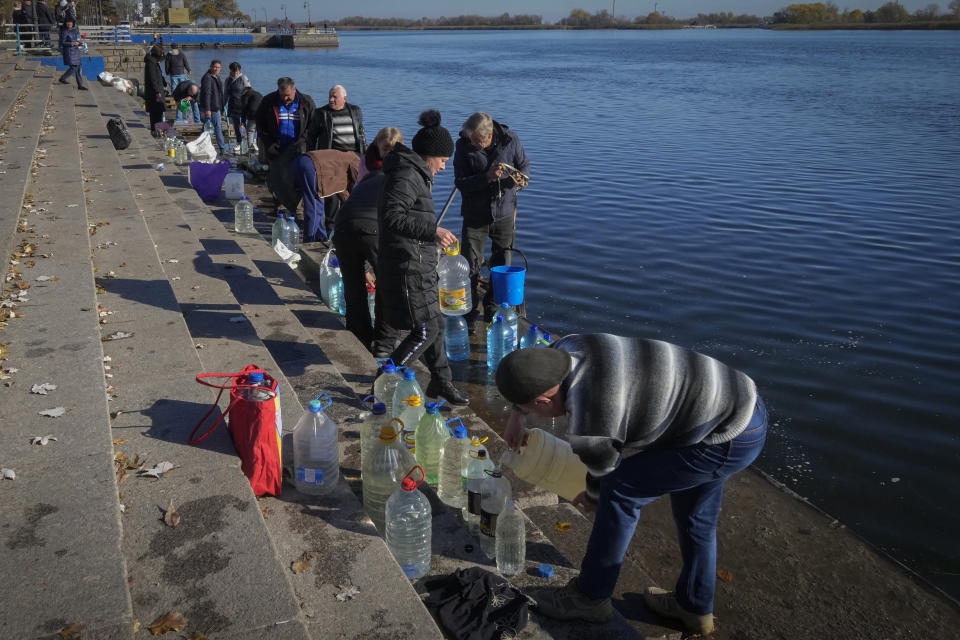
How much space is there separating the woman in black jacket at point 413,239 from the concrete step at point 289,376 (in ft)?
2.45

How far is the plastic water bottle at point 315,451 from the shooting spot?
4.41 metres

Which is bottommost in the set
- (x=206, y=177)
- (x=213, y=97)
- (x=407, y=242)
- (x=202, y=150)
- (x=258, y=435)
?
(x=258, y=435)

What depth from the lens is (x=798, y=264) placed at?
11.7 meters

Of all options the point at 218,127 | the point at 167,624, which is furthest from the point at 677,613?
the point at 218,127

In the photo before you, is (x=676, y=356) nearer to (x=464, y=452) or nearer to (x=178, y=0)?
(x=464, y=452)

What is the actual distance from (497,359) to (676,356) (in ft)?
14.2

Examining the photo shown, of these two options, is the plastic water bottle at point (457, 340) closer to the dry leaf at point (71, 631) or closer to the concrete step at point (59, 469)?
the concrete step at point (59, 469)

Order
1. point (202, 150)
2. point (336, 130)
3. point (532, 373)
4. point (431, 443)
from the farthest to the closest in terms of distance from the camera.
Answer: point (202, 150) < point (336, 130) < point (431, 443) < point (532, 373)

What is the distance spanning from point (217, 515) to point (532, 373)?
68.6 inches

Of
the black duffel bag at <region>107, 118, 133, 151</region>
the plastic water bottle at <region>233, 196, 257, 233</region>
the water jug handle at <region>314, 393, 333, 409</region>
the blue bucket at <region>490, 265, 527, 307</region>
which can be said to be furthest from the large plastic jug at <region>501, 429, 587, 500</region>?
the black duffel bag at <region>107, 118, 133, 151</region>

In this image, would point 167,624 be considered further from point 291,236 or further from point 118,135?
point 118,135

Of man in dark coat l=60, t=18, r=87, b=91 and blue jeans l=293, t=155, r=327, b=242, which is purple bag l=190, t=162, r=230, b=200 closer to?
blue jeans l=293, t=155, r=327, b=242

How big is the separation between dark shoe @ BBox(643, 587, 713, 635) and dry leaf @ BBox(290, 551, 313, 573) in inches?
72.3

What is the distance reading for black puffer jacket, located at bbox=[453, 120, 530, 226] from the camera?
8.03 metres
